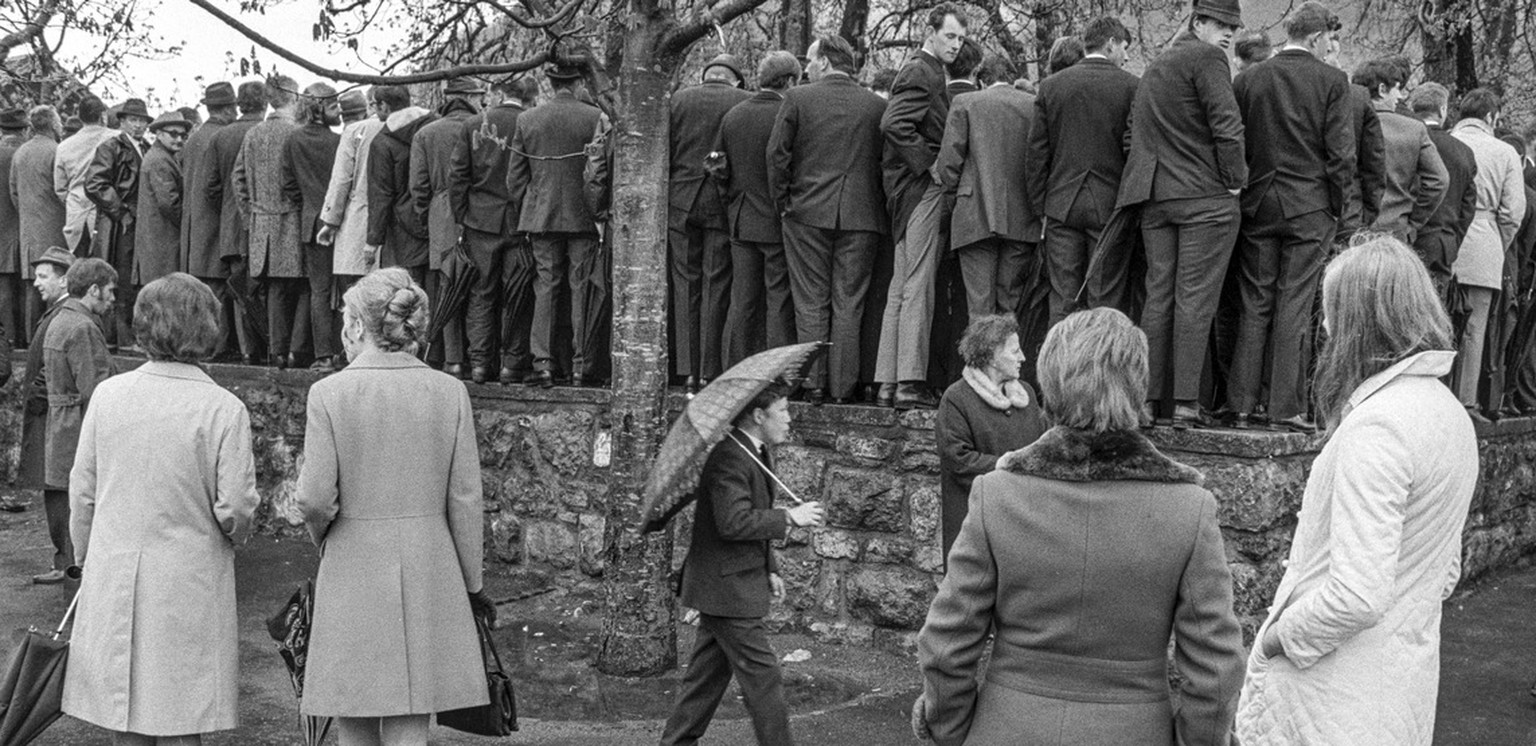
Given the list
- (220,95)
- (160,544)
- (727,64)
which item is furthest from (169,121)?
(160,544)

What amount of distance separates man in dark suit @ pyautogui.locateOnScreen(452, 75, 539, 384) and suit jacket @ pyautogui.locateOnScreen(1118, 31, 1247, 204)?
4.46 meters

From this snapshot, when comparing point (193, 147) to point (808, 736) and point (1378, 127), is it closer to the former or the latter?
point (808, 736)

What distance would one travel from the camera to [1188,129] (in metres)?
7.70

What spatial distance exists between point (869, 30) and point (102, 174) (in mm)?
8051

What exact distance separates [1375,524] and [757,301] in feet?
20.2

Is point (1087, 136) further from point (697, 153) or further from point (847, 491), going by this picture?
point (697, 153)

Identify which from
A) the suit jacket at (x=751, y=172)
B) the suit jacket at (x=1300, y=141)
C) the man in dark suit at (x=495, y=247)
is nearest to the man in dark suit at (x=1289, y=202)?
the suit jacket at (x=1300, y=141)

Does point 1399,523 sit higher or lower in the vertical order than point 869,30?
lower

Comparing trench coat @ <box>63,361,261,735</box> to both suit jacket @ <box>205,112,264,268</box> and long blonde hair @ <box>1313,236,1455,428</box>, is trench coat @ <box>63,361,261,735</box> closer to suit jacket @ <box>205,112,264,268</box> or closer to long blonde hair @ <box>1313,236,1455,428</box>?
long blonde hair @ <box>1313,236,1455,428</box>

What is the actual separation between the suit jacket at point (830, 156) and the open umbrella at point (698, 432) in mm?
3279

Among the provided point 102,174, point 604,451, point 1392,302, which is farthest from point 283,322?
point 1392,302

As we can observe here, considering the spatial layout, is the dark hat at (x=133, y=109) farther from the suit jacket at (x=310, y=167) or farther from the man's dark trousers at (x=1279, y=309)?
the man's dark trousers at (x=1279, y=309)

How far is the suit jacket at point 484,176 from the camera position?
10438 mm

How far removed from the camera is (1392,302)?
377 centimetres
